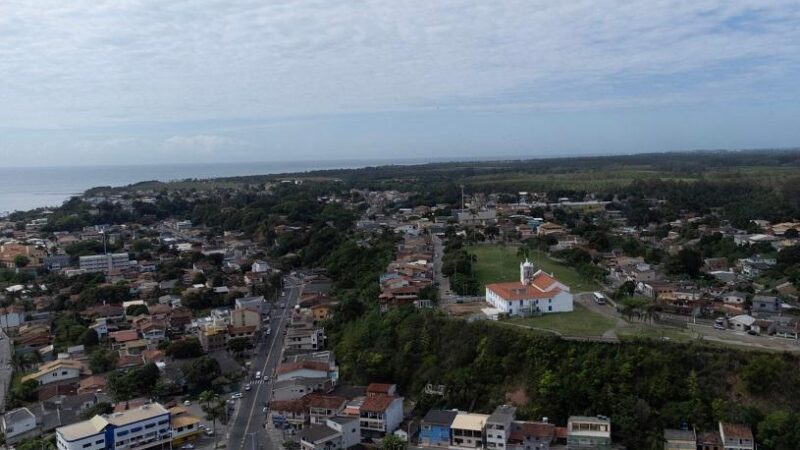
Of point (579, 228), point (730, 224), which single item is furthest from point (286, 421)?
point (730, 224)

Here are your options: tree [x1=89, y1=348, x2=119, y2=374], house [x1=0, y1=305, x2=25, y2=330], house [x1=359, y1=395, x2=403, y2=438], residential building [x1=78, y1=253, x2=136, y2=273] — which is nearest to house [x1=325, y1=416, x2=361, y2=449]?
house [x1=359, y1=395, x2=403, y2=438]

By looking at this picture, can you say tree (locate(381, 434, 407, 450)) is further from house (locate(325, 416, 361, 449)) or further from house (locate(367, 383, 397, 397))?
house (locate(367, 383, 397, 397))

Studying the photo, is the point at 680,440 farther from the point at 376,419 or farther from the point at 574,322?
the point at 376,419

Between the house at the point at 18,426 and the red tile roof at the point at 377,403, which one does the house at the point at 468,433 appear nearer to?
the red tile roof at the point at 377,403

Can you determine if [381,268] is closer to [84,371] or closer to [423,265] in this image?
[423,265]

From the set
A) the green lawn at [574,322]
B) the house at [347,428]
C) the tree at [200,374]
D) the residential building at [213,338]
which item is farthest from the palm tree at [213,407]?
the green lawn at [574,322]
